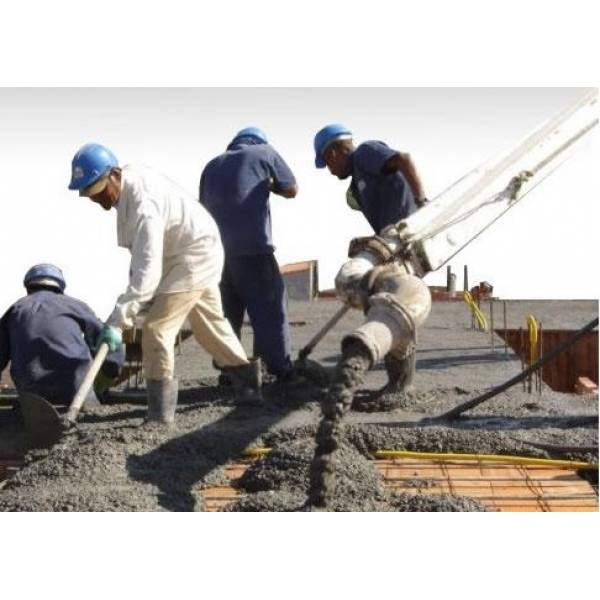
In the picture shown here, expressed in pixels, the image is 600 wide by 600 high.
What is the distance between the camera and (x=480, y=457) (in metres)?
4.80

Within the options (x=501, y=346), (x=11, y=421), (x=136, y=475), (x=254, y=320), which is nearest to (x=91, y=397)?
(x=11, y=421)

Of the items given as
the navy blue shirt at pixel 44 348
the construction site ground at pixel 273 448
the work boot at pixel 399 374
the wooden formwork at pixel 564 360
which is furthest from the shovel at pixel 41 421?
the wooden formwork at pixel 564 360

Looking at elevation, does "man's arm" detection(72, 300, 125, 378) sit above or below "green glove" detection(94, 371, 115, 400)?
above

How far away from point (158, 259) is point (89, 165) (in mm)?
635

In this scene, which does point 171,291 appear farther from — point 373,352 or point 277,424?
point 373,352

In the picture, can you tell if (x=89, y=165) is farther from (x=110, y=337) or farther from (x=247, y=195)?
(x=247, y=195)

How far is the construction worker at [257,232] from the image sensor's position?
6.53 meters

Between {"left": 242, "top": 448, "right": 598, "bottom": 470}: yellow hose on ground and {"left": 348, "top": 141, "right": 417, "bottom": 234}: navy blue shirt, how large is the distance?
6.56 ft

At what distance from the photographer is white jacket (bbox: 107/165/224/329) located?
518cm

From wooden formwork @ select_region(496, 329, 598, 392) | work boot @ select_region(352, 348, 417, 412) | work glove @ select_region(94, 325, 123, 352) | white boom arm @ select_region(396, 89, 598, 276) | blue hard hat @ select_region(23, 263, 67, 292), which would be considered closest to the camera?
white boom arm @ select_region(396, 89, 598, 276)

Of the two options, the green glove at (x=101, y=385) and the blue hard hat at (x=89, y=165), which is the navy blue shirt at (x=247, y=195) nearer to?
the green glove at (x=101, y=385)

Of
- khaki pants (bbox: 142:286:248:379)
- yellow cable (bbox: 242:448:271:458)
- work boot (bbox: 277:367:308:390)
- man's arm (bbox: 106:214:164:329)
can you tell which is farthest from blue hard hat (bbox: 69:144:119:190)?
work boot (bbox: 277:367:308:390)

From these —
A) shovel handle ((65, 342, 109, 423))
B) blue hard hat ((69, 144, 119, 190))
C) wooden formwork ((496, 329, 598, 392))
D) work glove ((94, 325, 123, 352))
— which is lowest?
wooden formwork ((496, 329, 598, 392))

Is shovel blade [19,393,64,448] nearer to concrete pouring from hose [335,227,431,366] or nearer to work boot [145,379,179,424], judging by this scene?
work boot [145,379,179,424]
